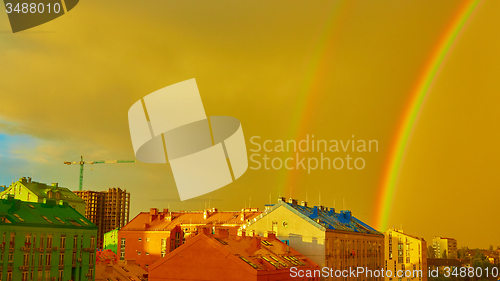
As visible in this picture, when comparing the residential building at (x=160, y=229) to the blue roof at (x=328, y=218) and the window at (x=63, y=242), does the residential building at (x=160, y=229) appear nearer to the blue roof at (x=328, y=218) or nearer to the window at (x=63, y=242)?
the blue roof at (x=328, y=218)

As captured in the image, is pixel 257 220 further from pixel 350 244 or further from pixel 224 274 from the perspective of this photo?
pixel 224 274

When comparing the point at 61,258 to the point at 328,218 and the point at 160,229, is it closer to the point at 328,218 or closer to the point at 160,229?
the point at 160,229

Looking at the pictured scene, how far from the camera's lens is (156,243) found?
101 m

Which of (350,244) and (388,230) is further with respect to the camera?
(388,230)

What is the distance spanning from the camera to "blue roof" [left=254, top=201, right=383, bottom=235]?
7188cm

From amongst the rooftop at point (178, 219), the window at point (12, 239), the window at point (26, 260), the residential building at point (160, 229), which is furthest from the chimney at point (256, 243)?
the rooftop at point (178, 219)

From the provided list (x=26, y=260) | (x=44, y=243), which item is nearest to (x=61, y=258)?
(x=44, y=243)

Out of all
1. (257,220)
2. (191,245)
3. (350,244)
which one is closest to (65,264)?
(191,245)

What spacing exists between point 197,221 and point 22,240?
4887 cm

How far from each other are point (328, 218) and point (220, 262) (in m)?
33.7

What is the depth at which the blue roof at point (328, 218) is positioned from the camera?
71.9 m

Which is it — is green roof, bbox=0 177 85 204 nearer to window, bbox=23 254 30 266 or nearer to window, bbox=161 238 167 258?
window, bbox=161 238 167 258

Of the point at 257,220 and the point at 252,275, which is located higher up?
the point at 257,220

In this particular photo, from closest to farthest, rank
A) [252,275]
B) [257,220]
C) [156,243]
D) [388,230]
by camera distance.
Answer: [252,275]
[257,220]
[156,243]
[388,230]
